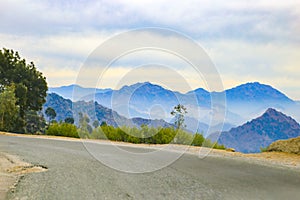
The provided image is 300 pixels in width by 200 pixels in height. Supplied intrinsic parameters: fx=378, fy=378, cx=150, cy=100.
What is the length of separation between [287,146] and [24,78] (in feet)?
101

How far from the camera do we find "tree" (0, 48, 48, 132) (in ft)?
129

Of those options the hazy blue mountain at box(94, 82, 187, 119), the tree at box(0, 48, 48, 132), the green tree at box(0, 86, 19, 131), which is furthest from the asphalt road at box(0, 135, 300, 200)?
the tree at box(0, 48, 48, 132)

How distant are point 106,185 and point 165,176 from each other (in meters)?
1.86

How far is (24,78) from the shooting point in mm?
40000

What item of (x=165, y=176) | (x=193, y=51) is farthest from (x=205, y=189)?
(x=193, y=51)

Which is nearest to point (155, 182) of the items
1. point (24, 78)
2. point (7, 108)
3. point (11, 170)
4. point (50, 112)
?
point (11, 170)

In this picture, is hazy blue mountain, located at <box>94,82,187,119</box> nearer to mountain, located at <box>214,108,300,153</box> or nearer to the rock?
the rock

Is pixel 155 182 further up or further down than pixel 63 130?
further down

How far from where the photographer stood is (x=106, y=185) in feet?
23.8

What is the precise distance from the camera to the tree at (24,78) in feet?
129

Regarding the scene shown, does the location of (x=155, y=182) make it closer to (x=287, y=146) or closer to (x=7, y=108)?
(x=287, y=146)

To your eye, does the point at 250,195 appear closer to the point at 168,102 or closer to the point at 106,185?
the point at 106,185

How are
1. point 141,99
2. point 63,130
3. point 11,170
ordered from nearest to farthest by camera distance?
point 11,170, point 141,99, point 63,130

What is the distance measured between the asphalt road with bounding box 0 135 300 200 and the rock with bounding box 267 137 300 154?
5.28m
